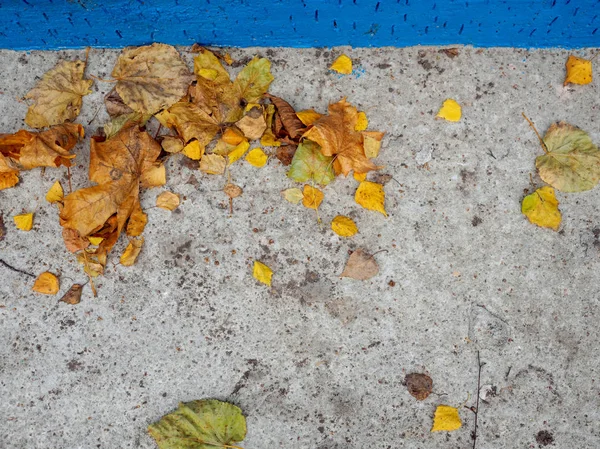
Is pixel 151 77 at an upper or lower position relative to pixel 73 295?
upper

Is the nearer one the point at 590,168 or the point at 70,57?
the point at 590,168

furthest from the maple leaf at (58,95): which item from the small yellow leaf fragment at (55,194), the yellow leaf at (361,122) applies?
the yellow leaf at (361,122)

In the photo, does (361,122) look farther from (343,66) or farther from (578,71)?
(578,71)

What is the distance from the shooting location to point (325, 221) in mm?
1939

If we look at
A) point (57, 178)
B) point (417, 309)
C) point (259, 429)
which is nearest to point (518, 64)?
point (417, 309)

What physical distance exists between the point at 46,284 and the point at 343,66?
1.48 meters

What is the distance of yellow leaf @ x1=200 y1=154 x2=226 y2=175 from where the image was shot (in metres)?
1.93

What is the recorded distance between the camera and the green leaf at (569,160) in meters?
1.89

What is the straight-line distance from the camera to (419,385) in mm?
1883

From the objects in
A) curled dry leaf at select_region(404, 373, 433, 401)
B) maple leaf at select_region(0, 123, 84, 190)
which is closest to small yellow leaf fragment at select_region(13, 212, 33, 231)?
maple leaf at select_region(0, 123, 84, 190)

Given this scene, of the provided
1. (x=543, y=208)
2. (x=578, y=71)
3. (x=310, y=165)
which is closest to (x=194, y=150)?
(x=310, y=165)

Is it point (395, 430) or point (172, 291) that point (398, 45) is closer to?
point (172, 291)

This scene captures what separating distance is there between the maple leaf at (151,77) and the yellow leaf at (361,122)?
0.69 m

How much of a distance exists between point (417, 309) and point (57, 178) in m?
1.55
